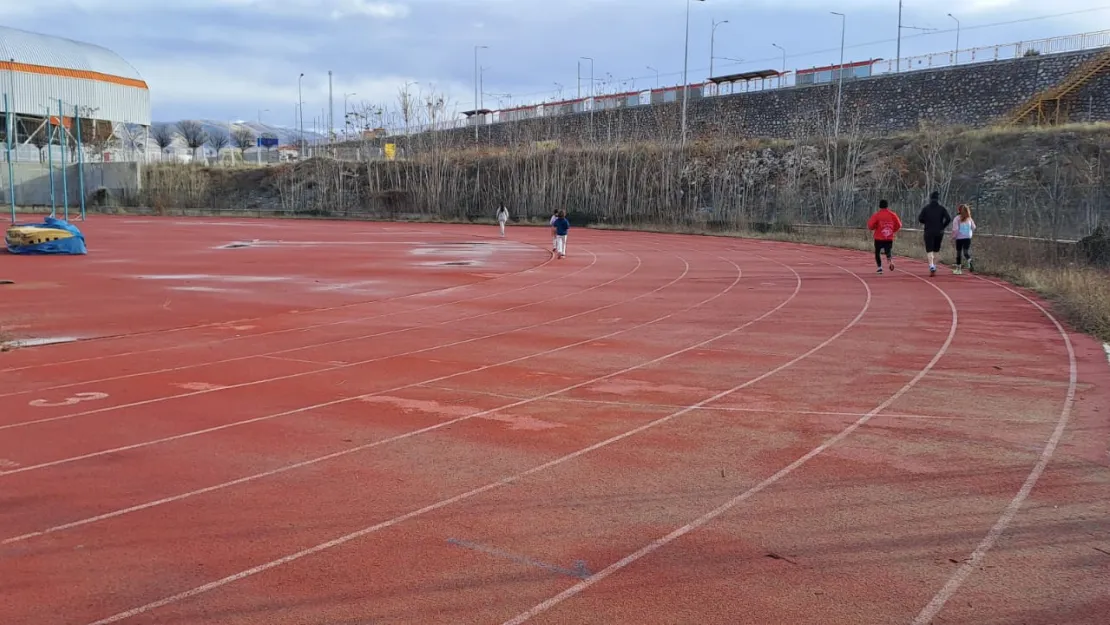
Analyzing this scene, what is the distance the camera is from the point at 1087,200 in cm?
2572

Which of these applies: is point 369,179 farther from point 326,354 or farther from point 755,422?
point 755,422

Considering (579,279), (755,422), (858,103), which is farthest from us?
(858,103)

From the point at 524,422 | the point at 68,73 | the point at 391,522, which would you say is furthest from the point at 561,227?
the point at 68,73

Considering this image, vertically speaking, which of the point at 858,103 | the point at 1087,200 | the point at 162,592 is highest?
the point at 858,103

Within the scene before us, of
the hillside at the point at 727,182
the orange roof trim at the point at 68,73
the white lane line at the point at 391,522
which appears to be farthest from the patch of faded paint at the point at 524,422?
the orange roof trim at the point at 68,73

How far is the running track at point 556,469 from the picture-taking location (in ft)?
13.5

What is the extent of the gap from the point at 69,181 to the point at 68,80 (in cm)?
994

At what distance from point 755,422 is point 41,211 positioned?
56546 mm

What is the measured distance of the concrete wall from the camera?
58.5 meters

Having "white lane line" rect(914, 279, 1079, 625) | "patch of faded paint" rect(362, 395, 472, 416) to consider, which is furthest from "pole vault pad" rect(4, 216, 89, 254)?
"white lane line" rect(914, 279, 1079, 625)

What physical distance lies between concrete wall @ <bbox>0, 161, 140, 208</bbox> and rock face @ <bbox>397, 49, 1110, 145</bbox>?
75.2 ft

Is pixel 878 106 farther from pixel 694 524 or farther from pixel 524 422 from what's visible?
pixel 694 524

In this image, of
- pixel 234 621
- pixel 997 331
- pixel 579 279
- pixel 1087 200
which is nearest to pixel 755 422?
pixel 234 621

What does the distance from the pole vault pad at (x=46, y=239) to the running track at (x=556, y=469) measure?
1204 centimetres
